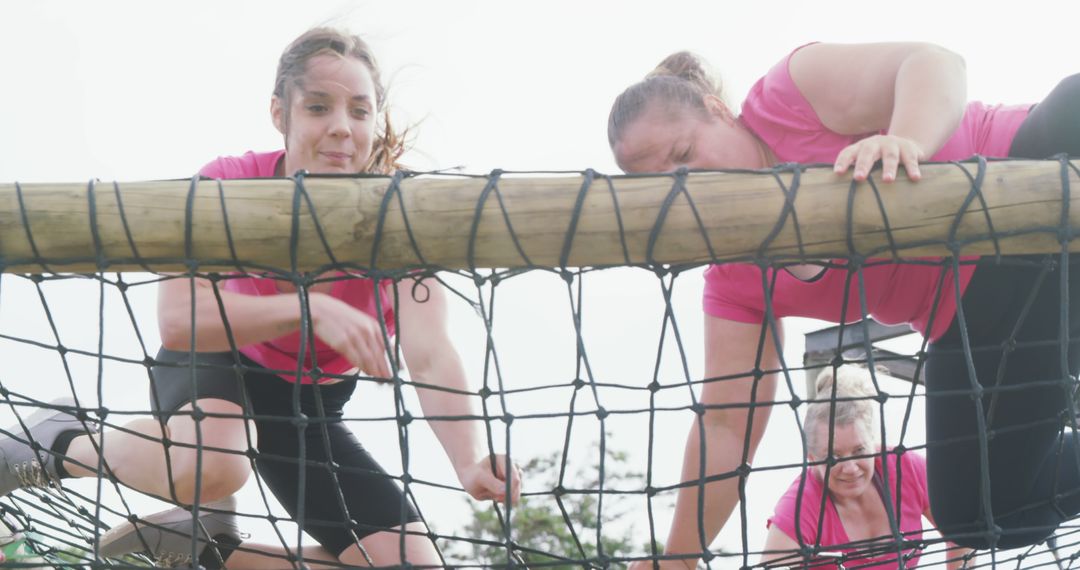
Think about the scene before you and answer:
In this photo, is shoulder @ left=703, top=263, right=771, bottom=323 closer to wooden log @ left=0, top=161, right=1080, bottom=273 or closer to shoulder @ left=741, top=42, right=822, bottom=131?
shoulder @ left=741, top=42, right=822, bottom=131

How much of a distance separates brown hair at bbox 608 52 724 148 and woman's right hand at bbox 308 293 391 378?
0.74 meters

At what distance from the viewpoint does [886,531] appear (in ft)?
8.74

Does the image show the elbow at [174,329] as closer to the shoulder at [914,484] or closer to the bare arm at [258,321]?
the bare arm at [258,321]

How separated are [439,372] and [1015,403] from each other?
919 millimetres

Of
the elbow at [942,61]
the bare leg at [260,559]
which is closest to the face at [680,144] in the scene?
the elbow at [942,61]

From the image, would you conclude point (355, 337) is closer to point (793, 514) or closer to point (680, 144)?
point (680, 144)

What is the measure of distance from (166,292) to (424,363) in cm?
44

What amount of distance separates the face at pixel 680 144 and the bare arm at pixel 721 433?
27cm

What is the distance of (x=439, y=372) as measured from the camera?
2.16 m

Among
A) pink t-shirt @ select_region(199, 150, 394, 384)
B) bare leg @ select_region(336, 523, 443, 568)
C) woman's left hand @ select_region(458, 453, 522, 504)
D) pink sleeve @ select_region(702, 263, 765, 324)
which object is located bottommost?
woman's left hand @ select_region(458, 453, 522, 504)

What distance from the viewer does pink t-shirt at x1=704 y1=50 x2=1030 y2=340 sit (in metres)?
1.98

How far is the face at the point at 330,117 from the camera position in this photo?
244 cm

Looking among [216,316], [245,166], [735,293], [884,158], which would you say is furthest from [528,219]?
[245,166]

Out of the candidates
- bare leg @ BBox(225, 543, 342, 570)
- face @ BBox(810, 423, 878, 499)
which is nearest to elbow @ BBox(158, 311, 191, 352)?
bare leg @ BBox(225, 543, 342, 570)
